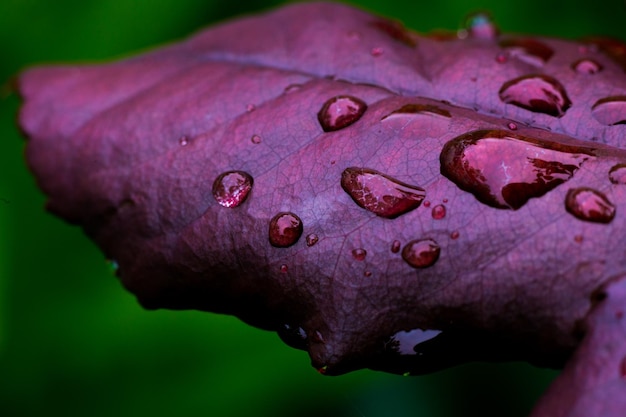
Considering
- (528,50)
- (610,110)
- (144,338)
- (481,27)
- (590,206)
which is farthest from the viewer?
(144,338)

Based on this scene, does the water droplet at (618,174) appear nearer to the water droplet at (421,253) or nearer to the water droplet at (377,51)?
the water droplet at (421,253)

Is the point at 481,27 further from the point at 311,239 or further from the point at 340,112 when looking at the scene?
the point at 311,239

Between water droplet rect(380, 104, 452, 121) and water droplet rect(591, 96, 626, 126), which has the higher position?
water droplet rect(591, 96, 626, 126)

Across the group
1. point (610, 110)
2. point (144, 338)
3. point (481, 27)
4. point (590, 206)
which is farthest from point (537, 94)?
point (144, 338)

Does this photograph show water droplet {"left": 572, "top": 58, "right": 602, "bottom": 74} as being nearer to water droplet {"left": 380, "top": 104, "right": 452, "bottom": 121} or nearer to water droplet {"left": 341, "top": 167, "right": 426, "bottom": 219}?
water droplet {"left": 380, "top": 104, "right": 452, "bottom": 121}

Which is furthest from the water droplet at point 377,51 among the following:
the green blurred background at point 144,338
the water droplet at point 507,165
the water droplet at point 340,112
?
the green blurred background at point 144,338

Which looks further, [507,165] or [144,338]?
[144,338]

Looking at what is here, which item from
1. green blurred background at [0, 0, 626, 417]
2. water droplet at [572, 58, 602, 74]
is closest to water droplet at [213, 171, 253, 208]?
water droplet at [572, 58, 602, 74]
